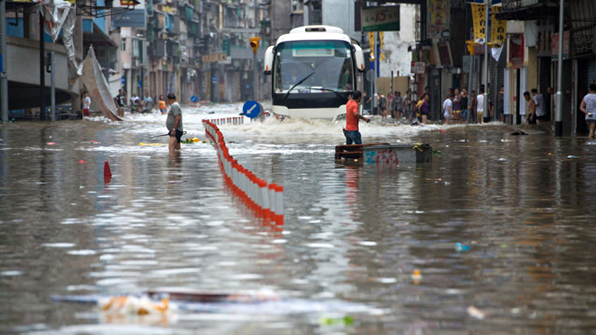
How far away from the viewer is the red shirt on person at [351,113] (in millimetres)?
25266

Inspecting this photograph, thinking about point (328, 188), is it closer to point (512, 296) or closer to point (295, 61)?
point (512, 296)

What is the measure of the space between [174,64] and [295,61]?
345 ft

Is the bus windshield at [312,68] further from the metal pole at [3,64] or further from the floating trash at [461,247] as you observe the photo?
the floating trash at [461,247]

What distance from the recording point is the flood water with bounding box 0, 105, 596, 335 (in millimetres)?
7410

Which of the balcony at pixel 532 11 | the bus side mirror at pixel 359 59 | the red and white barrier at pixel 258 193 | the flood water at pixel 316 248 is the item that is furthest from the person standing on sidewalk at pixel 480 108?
the red and white barrier at pixel 258 193

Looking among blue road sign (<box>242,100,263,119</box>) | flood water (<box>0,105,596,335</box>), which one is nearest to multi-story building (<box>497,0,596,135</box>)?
blue road sign (<box>242,100,263,119</box>)

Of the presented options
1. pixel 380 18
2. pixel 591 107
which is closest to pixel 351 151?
pixel 591 107

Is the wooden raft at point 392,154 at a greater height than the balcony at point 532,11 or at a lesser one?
lesser

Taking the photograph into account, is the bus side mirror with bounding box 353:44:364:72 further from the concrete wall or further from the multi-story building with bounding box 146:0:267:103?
the multi-story building with bounding box 146:0:267:103

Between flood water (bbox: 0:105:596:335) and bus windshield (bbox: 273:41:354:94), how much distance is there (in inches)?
727

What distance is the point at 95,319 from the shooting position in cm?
730

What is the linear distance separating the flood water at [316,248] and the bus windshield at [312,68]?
18470 mm

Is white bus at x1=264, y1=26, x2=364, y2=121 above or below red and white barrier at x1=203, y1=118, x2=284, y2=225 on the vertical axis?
above

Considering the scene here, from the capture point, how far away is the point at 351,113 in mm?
25391
